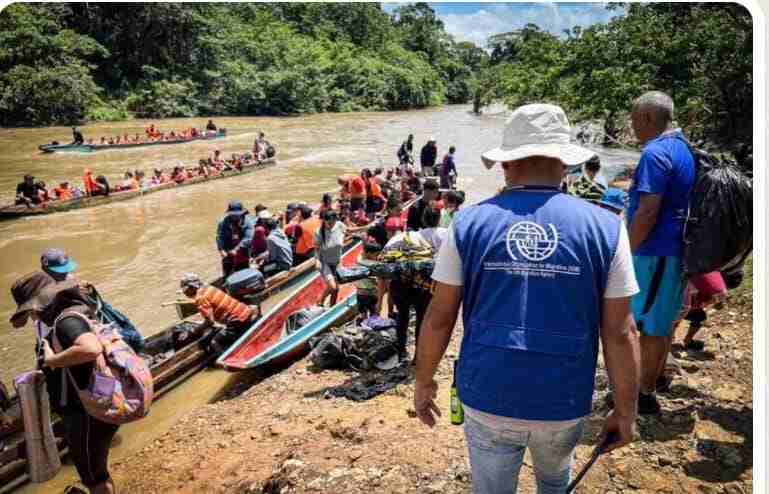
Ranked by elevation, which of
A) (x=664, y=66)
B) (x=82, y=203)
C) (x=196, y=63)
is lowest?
(x=82, y=203)

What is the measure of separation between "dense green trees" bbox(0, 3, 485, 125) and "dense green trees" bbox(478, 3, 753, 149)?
93.9 ft

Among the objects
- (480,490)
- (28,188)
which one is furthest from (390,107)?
(480,490)

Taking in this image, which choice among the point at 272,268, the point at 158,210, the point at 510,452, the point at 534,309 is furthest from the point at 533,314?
the point at 158,210

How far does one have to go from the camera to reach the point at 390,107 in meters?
57.1

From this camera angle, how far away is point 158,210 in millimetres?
16453

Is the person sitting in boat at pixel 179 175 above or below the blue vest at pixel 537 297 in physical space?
below

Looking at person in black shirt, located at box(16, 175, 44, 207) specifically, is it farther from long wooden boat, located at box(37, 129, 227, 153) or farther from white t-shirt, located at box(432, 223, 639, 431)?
white t-shirt, located at box(432, 223, 639, 431)

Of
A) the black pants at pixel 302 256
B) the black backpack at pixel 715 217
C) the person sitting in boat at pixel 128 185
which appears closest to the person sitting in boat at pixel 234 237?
the black pants at pixel 302 256

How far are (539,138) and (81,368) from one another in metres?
2.76

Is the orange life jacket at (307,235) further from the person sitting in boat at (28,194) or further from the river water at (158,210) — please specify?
the person sitting in boat at (28,194)

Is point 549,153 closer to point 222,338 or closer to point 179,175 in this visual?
point 222,338

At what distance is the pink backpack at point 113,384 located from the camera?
3.03 m

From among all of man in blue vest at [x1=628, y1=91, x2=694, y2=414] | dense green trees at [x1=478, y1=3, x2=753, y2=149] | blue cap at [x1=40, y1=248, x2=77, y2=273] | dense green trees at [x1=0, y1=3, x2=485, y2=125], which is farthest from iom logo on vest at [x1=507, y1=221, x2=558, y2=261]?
dense green trees at [x1=0, y1=3, x2=485, y2=125]

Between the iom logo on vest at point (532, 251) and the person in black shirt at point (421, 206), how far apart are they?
12.3 feet
